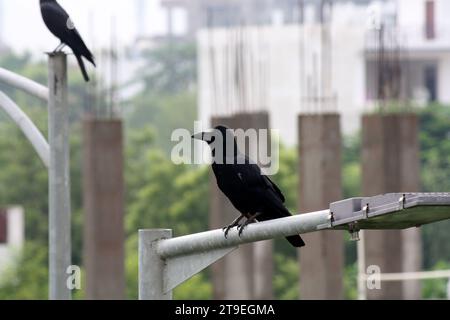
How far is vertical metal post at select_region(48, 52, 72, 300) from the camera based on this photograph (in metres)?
14.2

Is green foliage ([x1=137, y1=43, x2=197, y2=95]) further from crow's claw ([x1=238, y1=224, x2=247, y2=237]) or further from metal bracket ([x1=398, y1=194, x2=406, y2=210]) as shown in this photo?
metal bracket ([x1=398, y1=194, x2=406, y2=210])

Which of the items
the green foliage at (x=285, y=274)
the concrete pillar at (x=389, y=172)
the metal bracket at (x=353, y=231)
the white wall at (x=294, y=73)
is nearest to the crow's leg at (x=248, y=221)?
the metal bracket at (x=353, y=231)

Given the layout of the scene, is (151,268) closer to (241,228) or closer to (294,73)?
(241,228)

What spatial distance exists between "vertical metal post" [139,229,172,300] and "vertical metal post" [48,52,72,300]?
1.78 meters

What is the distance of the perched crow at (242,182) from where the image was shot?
13.5 metres

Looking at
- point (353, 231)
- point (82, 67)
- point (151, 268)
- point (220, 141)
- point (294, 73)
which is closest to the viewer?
point (353, 231)

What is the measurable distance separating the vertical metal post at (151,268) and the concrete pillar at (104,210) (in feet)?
53.8

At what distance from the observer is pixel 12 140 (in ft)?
233

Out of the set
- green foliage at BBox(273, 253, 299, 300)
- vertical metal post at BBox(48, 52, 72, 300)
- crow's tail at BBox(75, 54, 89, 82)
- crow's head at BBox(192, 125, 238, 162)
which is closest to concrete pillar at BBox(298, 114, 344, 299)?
crow's tail at BBox(75, 54, 89, 82)

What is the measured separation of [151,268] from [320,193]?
624 inches

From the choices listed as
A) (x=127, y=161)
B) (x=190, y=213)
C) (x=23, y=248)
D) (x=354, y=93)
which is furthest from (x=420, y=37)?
(x=23, y=248)

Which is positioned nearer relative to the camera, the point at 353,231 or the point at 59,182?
the point at 353,231

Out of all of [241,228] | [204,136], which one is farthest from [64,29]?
[241,228]

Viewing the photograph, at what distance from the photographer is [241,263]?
32250 millimetres
